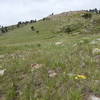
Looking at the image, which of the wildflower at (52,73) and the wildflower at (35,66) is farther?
the wildflower at (35,66)

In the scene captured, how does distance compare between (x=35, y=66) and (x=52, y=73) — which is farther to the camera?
(x=35, y=66)

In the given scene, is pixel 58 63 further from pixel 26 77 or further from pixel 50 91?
pixel 50 91

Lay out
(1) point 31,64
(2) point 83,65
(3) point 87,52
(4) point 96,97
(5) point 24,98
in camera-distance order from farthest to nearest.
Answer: (3) point 87,52
(1) point 31,64
(2) point 83,65
(5) point 24,98
(4) point 96,97

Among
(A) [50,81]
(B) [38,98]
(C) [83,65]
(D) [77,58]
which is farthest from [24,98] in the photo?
(D) [77,58]

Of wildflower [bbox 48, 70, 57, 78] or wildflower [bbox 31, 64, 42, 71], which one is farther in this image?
wildflower [bbox 31, 64, 42, 71]

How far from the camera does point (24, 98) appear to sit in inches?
231

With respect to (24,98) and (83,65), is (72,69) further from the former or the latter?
(24,98)

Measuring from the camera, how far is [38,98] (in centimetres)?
571

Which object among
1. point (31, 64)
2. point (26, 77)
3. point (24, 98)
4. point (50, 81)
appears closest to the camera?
point (24, 98)

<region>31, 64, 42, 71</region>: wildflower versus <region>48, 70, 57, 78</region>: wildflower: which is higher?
<region>31, 64, 42, 71</region>: wildflower

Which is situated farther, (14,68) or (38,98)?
(14,68)

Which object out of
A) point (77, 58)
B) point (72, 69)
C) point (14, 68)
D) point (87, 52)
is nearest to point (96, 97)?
point (72, 69)

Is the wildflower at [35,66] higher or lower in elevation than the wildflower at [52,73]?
higher

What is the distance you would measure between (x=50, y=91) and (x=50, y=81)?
1.77 ft
